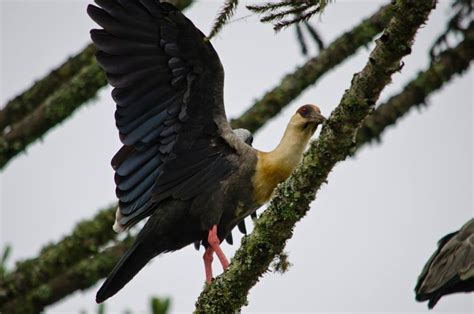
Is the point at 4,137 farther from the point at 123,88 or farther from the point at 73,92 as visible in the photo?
the point at 123,88

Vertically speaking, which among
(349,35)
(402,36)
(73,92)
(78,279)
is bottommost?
(402,36)

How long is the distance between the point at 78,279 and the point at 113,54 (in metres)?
2.79

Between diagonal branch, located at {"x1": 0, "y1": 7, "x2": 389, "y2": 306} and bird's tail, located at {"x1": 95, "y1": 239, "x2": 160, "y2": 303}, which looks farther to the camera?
diagonal branch, located at {"x1": 0, "y1": 7, "x2": 389, "y2": 306}

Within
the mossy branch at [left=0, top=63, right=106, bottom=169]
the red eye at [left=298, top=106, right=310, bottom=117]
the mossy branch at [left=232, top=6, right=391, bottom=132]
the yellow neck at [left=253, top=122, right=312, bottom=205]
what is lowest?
the yellow neck at [left=253, top=122, right=312, bottom=205]

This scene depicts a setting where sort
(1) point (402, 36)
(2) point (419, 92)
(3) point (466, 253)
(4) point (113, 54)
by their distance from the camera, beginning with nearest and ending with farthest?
(1) point (402, 36), (4) point (113, 54), (3) point (466, 253), (2) point (419, 92)

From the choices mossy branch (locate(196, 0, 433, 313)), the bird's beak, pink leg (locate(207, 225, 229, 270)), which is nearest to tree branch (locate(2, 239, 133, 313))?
pink leg (locate(207, 225, 229, 270))

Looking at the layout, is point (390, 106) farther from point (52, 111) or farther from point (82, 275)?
point (82, 275)

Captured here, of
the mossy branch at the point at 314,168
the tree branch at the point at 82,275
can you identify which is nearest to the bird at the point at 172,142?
the mossy branch at the point at 314,168

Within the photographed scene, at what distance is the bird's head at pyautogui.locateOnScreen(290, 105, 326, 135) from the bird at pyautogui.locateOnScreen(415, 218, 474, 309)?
225cm

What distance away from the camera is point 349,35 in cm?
909

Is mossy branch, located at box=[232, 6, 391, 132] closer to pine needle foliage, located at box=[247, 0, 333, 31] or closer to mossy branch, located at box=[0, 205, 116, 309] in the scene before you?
mossy branch, located at box=[0, 205, 116, 309]

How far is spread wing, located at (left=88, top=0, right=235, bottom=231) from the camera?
7070mm

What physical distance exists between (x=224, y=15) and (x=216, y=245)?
2.66 metres

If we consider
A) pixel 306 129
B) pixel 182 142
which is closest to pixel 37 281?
pixel 182 142
